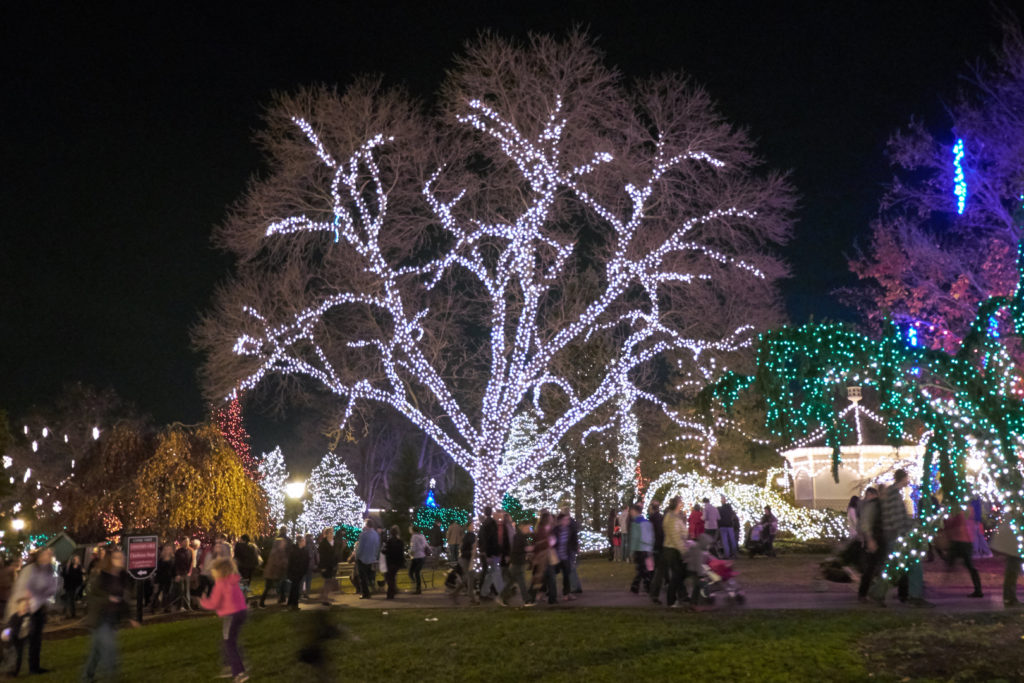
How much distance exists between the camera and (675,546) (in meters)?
14.4

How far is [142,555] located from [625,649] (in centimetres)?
1397

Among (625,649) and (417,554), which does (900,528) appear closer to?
(625,649)

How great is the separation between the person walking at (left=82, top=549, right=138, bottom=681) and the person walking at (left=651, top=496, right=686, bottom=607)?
25.7 ft

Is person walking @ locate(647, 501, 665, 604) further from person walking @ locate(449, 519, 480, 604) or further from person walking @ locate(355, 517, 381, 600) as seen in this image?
person walking @ locate(355, 517, 381, 600)

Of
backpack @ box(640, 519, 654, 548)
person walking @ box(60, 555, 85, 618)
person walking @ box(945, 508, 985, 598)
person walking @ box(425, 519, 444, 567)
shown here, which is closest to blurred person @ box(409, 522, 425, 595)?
backpack @ box(640, 519, 654, 548)

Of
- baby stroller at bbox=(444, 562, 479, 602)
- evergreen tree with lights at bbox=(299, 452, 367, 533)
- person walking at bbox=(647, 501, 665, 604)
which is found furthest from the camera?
evergreen tree with lights at bbox=(299, 452, 367, 533)

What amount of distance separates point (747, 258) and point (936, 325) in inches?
273

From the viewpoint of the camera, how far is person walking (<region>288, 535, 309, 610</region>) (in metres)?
19.0

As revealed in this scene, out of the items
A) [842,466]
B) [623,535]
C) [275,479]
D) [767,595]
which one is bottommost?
[767,595]

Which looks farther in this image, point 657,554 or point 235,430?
point 235,430

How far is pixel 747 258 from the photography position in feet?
77.8

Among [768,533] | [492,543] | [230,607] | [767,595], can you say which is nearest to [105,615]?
[230,607]

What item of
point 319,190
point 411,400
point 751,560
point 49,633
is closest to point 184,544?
point 49,633

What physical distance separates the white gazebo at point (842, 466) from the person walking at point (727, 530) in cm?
502
